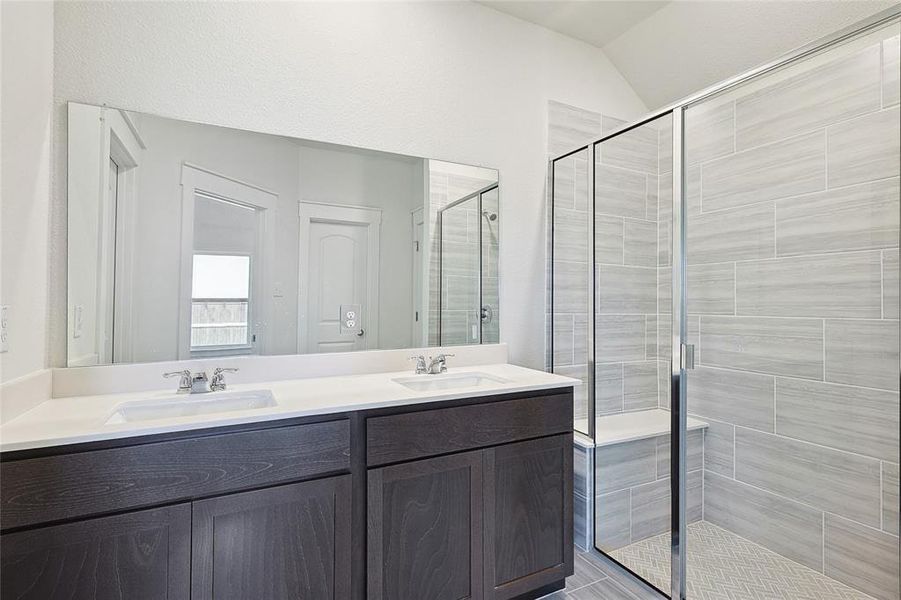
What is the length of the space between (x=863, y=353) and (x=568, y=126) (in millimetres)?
1802

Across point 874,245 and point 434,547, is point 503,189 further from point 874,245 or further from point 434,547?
point 434,547

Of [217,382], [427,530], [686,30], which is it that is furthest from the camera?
[686,30]

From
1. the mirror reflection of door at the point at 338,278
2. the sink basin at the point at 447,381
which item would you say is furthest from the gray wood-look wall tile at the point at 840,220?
the mirror reflection of door at the point at 338,278

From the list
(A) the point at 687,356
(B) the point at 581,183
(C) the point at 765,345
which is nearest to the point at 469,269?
(B) the point at 581,183

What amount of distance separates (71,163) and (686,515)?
2.75 metres

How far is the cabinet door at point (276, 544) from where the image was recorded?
4.09 ft

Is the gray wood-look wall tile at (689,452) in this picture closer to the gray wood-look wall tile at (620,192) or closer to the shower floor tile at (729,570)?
the shower floor tile at (729,570)

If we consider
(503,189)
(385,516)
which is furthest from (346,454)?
(503,189)

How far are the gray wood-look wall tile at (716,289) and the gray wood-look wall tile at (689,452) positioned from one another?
59 cm

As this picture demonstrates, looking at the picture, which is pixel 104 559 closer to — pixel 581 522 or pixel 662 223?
pixel 581 522

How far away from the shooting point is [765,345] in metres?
2.15

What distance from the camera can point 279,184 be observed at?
1.92 metres

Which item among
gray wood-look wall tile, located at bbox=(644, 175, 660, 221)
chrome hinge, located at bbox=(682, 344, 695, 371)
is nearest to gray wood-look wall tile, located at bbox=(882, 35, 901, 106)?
gray wood-look wall tile, located at bbox=(644, 175, 660, 221)

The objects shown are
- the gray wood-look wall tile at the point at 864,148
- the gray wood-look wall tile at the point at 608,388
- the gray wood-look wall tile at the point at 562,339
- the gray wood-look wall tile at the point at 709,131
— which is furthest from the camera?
the gray wood-look wall tile at the point at 562,339
